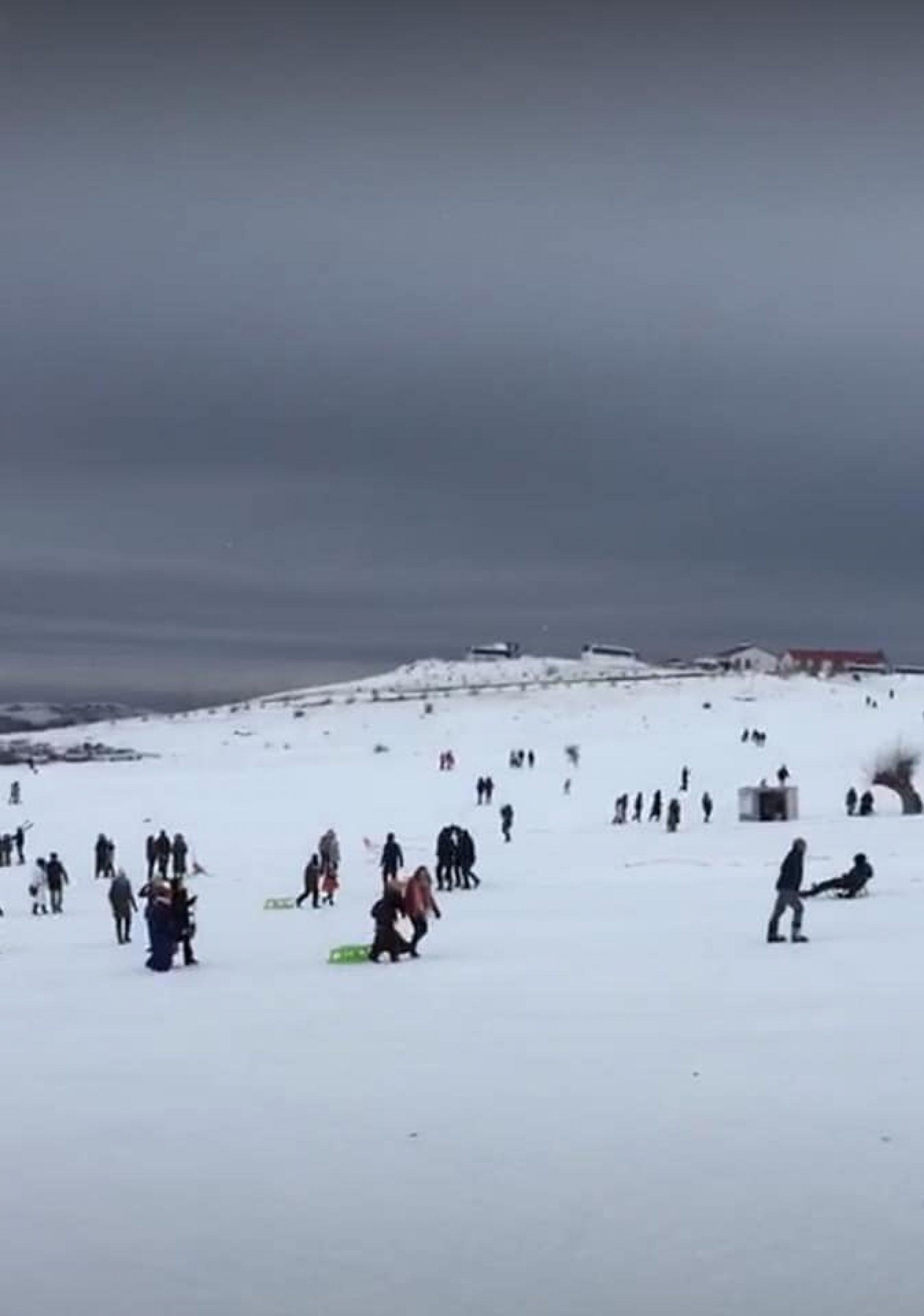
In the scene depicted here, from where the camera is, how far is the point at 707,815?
46688 millimetres

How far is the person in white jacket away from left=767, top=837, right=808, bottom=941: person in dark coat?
49.7ft

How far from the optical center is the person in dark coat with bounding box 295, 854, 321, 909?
95.8ft

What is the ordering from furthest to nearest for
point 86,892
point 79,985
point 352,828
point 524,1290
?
point 352,828, point 86,892, point 79,985, point 524,1290

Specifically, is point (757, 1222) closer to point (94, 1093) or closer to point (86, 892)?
point (94, 1093)

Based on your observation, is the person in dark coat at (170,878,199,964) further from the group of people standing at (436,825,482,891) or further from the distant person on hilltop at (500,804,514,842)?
the distant person on hilltop at (500,804,514,842)

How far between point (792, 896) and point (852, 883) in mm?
5218

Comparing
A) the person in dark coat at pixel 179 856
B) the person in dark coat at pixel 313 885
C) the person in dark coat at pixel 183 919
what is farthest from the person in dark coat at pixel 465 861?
the person in dark coat at pixel 183 919

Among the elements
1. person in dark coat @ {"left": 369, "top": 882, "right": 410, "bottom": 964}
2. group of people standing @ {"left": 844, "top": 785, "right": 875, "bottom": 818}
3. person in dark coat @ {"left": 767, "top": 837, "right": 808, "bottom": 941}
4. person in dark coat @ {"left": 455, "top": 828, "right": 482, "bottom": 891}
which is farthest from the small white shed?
person in dark coat @ {"left": 369, "top": 882, "right": 410, "bottom": 964}

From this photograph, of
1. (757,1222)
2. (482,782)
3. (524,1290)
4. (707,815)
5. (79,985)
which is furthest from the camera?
(482,782)

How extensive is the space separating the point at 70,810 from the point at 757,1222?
160ft

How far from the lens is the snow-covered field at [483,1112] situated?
28.8ft

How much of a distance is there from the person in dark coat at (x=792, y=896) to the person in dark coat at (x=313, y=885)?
32.0ft

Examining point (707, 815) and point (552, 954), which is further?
point (707, 815)

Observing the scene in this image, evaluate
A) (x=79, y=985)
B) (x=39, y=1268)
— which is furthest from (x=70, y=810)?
(x=39, y=1268)
